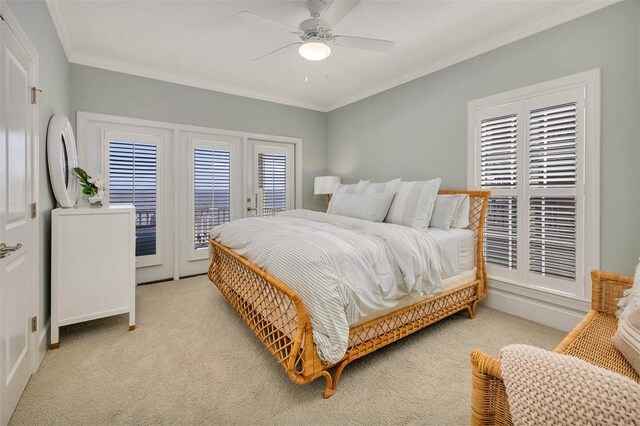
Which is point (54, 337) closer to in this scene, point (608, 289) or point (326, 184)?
point (326, 184)

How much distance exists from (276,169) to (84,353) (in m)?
3.28

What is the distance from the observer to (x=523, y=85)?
2.62 meters

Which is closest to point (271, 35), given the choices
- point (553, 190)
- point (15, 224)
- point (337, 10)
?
point (337, 10)

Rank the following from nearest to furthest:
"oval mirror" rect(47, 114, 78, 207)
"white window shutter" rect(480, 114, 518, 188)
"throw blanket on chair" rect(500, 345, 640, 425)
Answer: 1. "throw blanket on chair" rect(500, 345, 640, 425)
2. "oval mirror" rect(47, 114, 78, 207)
3. "white window shutter" rect(480, 114, 518, 188)

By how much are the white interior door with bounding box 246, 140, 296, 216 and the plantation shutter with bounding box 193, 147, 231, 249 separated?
0.33m

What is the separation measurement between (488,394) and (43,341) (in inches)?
107

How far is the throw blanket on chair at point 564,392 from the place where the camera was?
0.60 metres

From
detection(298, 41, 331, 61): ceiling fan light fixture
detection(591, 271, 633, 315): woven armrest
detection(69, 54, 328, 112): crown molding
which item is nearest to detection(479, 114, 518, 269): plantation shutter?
detection(591, 271, 633, 315): woven armrest

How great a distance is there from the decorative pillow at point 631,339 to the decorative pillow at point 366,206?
1976 millimetres

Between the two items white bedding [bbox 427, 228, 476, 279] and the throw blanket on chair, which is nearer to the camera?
the throw blanket on chair

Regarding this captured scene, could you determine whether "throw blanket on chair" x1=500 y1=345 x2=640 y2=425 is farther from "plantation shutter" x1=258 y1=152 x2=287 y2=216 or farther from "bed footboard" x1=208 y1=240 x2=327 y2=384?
"plantation shutter" x1=258 y1=152 x2=287 y2=216

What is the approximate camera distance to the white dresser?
2.14 m

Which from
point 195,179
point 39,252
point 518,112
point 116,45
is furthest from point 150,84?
point 518,112

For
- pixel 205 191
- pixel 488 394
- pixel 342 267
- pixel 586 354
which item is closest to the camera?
pixel 488 394
